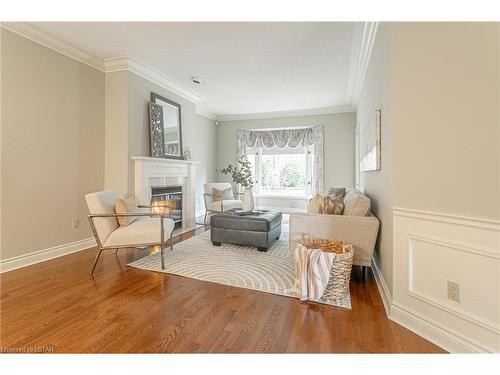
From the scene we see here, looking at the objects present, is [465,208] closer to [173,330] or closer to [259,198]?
[173,330]

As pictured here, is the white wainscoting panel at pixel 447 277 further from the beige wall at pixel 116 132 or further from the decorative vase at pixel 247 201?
the beige wall at pixel 116 132

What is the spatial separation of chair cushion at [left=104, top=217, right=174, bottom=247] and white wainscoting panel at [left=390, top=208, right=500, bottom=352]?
7.91 feet

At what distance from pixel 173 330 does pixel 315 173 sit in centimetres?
556

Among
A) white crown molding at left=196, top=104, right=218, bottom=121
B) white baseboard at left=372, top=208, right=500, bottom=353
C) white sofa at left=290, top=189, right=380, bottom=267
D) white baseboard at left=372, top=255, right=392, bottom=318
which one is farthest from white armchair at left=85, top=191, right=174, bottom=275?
white crown molding at left=196, top=104, right=218, bottom=121

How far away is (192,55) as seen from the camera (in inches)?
140

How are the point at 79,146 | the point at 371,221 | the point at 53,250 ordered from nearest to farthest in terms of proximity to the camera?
the point at 371,221, the point at 53,250, the point at 79,146

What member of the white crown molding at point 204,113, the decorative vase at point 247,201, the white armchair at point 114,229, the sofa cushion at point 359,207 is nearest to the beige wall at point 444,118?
the sofa cushion at point 359,207

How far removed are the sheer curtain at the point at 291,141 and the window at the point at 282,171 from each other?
0.21m

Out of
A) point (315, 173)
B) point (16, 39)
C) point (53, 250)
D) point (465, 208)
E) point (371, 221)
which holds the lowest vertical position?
point (53, 250)

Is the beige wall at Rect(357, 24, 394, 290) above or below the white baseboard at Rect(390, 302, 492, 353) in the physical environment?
above

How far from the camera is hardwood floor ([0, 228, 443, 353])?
1.56 metres

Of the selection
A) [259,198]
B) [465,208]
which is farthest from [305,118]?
[465,208]

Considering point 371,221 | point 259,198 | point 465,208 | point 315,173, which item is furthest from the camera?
point 259,198

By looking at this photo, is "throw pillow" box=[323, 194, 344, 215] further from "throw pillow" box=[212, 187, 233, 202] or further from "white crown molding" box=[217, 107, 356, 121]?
"white crown molding" box=[217, 107, 356, 121]
